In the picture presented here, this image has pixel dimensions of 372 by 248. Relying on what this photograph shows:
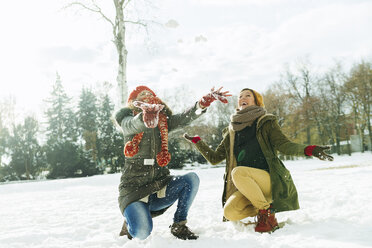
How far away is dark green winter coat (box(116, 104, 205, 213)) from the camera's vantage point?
310 cm

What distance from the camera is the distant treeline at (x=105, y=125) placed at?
2521cm

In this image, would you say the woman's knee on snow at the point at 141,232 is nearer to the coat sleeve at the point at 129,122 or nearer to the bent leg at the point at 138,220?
the bent leg at the point at 138,220

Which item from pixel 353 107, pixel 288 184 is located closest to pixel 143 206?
pixel 288 184

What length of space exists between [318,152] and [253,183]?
74 cm

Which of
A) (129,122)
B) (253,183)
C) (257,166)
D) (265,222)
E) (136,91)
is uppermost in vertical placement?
(136,91)

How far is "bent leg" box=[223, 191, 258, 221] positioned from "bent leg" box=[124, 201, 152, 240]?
2.88ft

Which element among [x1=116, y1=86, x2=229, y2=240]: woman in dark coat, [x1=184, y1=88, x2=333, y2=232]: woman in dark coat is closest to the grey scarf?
[x1=184, y1=88, x2=333, y2=232]: woman in dark coat

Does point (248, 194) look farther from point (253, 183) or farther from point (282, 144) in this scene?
point (282, 144)

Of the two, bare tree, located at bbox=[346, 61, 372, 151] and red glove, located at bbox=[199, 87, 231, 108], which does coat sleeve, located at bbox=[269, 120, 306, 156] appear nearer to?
red glove, located at bbox=[199, 87, 231, 108]

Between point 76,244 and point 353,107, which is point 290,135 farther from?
point 76,244

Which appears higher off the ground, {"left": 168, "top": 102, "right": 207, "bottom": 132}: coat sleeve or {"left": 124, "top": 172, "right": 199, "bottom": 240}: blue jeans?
{"left": 168, "top": 102, "right": 207, "bottom": 132}: coat sleeve

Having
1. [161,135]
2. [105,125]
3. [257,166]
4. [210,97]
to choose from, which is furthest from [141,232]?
[105,125]

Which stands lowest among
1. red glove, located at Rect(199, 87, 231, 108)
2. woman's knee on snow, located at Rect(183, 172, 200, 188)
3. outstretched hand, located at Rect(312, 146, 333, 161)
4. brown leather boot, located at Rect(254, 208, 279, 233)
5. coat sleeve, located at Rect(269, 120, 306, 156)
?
brown leather boot, located at Rect(254, 208, 279, 233)

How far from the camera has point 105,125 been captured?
29.2 metres
